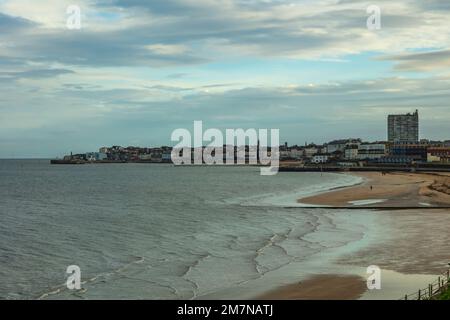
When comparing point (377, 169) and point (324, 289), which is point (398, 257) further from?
point (377, 169)

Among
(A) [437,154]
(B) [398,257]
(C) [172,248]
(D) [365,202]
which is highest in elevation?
(A) [437,154]

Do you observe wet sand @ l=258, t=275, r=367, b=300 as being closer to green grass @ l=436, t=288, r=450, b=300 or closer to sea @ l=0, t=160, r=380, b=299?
sea @ l=0, t=160, r=380, b=299

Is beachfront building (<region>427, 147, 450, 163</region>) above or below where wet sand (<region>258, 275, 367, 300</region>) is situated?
above

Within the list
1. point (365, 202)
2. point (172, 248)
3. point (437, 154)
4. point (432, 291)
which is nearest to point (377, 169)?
point (437, 154)

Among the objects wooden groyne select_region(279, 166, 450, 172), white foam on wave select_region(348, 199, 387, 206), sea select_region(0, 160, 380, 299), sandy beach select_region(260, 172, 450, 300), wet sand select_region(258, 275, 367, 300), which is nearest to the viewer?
wet sand select_region(258, 275, 367, 300)

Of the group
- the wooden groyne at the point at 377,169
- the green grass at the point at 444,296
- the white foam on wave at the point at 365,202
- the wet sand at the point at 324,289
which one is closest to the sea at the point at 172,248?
the wet sand at the point at 324,289

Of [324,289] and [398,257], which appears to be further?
[398,257]

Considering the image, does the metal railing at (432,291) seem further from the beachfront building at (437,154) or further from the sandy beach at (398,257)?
the beachfront building at (437,154)

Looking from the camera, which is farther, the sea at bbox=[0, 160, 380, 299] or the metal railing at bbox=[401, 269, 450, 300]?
the sea at bbox=[0, 160, 380, 299]

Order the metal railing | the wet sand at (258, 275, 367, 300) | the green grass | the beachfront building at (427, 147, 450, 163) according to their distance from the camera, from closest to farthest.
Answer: the green grass → the metal railing → the wet sand at (258, 275, 367, 300) → the beachfront building at (427, 147, 450, 163)

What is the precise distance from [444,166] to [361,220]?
4413 inches

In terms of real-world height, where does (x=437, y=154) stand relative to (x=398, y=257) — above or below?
above

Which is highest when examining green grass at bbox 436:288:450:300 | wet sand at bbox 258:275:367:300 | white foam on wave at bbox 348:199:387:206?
green grass at bbox 436:288:450:300

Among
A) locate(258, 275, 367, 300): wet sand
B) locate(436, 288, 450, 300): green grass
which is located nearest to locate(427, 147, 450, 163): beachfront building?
locate(258, 275, 367, 300): wet sand
